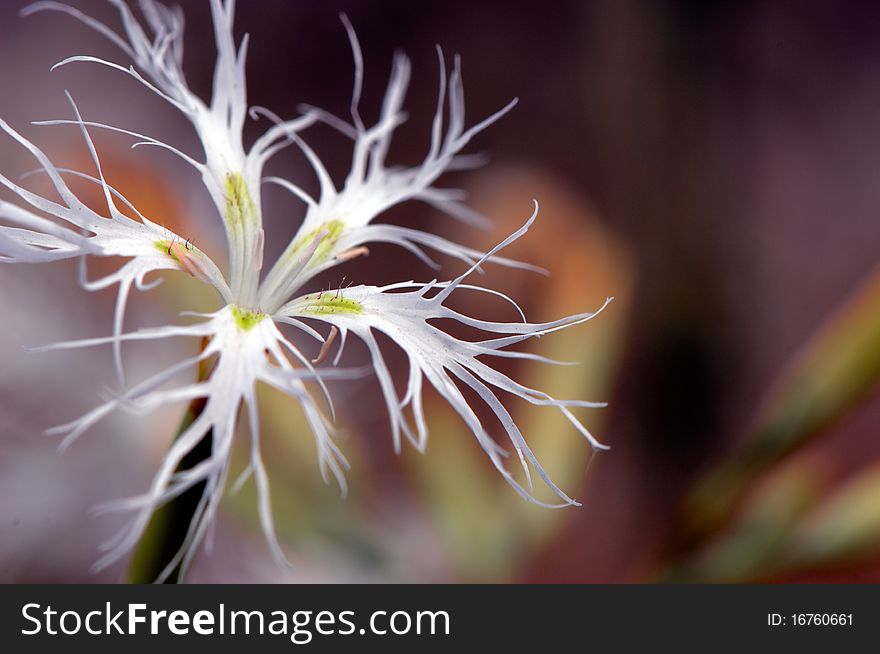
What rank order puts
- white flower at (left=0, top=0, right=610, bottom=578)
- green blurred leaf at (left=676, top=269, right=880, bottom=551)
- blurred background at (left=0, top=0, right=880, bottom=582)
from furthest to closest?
blurred background at (left=0, top=0, right=880, bottom=582)
green blurred leaf at (left=676, top=269, right=880, bottom=551)
white flower at (left=0, top=0, right=610, bottom=578)

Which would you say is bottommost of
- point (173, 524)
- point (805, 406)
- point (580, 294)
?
point (173, 524)

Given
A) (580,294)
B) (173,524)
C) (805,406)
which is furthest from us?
(580,294)

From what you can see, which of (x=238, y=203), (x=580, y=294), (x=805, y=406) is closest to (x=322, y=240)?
(x=238, y=203)

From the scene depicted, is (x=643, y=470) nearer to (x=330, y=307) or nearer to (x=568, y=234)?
(x=568, y=234)

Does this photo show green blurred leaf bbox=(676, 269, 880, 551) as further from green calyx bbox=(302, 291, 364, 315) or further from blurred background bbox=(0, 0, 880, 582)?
green calyx bbox=(302, 291, 364, 315)

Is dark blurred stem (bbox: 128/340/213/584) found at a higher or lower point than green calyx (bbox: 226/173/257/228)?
lower

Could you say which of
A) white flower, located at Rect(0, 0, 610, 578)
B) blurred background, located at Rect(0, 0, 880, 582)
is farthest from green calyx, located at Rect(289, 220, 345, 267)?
blurred background, located at Rect(0, 0, 880, 582)

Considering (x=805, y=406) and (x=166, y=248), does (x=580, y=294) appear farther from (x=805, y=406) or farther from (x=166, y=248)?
(x=166, y=248)
